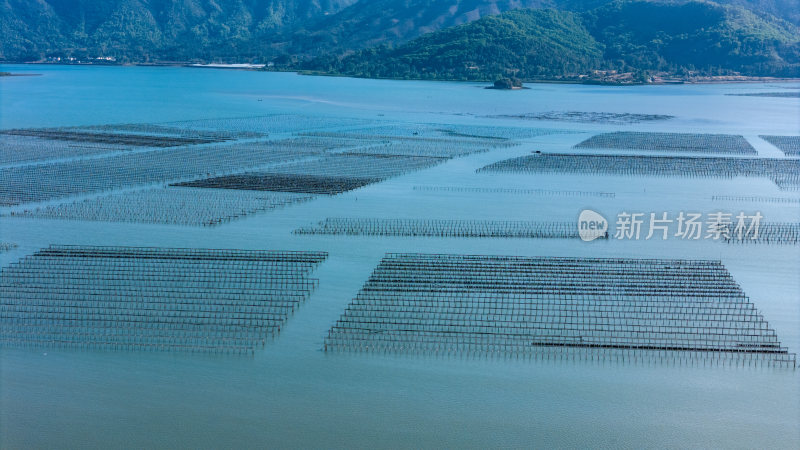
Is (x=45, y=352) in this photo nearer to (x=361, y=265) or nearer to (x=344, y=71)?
(x=361, y=265)

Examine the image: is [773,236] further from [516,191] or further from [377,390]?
[377,390]

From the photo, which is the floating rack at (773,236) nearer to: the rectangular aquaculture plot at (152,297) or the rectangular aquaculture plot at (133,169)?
the rectangular aquaculture plot at (152,297)

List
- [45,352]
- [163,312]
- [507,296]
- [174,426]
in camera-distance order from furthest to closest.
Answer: [507,296]
[163,312]
[45,352]
[174,426]

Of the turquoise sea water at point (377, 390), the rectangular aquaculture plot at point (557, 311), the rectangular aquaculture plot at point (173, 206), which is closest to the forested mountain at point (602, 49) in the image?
the rectangular aquaculture plot at point (173, 206)

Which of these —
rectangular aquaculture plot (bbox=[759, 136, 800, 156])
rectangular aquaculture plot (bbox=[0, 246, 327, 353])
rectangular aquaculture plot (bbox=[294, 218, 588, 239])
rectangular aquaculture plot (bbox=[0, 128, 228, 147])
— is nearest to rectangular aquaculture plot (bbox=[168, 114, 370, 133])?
rectangular aquaculture plot (bbox=[0, 128, 228, 147])

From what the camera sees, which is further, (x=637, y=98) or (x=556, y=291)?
(x=637, y=98)

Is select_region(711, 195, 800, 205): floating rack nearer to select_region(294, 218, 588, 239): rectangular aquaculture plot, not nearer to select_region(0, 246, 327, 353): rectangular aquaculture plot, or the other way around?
select_region(294, 218, 588, 239): rectangular aquaculture plot

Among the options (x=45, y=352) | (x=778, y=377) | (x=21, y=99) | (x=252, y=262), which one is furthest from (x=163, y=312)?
(x=21, y=99)
